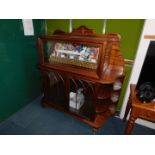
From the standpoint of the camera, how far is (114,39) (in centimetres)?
151

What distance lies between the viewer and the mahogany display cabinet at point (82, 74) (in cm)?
144

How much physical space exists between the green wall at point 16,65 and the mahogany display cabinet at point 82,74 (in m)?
0.36

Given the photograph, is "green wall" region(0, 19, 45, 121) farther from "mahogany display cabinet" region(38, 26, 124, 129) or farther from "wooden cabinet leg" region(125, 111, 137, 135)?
"wooden cabinet leg" region(125, 111, 137, 135)

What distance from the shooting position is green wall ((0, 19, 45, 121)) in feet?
5.26

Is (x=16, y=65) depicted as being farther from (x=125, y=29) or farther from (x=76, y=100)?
(x=125, y=29)

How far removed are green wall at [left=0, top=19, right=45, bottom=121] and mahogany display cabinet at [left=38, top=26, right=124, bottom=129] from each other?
0.36 m

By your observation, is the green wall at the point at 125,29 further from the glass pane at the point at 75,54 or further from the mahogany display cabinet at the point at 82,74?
the glass pane at the point at 75,54

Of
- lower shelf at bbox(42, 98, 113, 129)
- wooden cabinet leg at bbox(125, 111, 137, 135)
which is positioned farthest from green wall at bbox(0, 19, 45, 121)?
wooden cabinet leg at bbox(125, 111, 137, 135)

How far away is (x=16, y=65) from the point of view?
1.80 metres

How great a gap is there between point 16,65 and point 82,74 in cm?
102

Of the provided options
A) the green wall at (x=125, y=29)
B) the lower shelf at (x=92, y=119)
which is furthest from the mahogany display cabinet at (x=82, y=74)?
the green wall at (x=125, y=29)

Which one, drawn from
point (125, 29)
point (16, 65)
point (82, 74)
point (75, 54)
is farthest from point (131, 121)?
point (16, 65)
